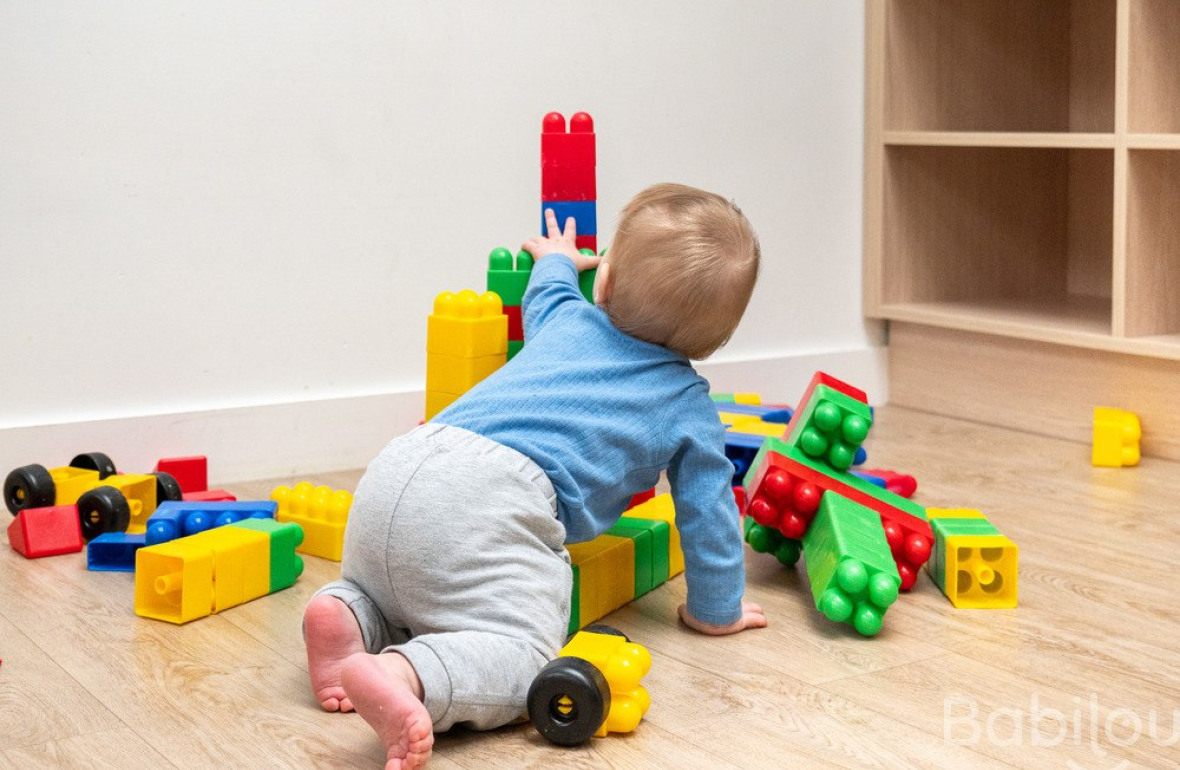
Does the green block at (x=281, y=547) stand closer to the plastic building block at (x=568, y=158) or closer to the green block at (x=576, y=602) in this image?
the green block at (x=576, y=602)

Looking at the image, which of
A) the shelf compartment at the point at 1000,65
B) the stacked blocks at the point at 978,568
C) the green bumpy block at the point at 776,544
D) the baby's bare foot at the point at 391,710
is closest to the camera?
the baby's bare foot at the point at 391,710

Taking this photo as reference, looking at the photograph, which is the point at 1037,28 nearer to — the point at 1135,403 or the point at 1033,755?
the point at 1135,403

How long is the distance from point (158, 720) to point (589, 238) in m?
0.64

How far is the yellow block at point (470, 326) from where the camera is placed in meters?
1.35

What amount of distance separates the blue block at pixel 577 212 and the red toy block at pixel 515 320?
0.28 feet

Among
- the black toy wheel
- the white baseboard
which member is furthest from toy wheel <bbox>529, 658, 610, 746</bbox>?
the white baseboard

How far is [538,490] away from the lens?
3.59ft

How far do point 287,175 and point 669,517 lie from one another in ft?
2.46

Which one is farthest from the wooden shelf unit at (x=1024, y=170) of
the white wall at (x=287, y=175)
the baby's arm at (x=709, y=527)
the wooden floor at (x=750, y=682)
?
the baby's arm at (x=709, y=527)

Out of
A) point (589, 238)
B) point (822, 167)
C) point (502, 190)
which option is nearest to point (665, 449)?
point (589, 238)

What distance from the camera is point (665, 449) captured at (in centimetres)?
119

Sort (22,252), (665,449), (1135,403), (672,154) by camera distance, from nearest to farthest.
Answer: (665,449) < (22,252) < (1135,403) < (672,154)

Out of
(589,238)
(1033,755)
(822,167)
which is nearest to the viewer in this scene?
(1033,755)

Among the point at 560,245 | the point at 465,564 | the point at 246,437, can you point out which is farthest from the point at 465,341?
the point at 246,437
